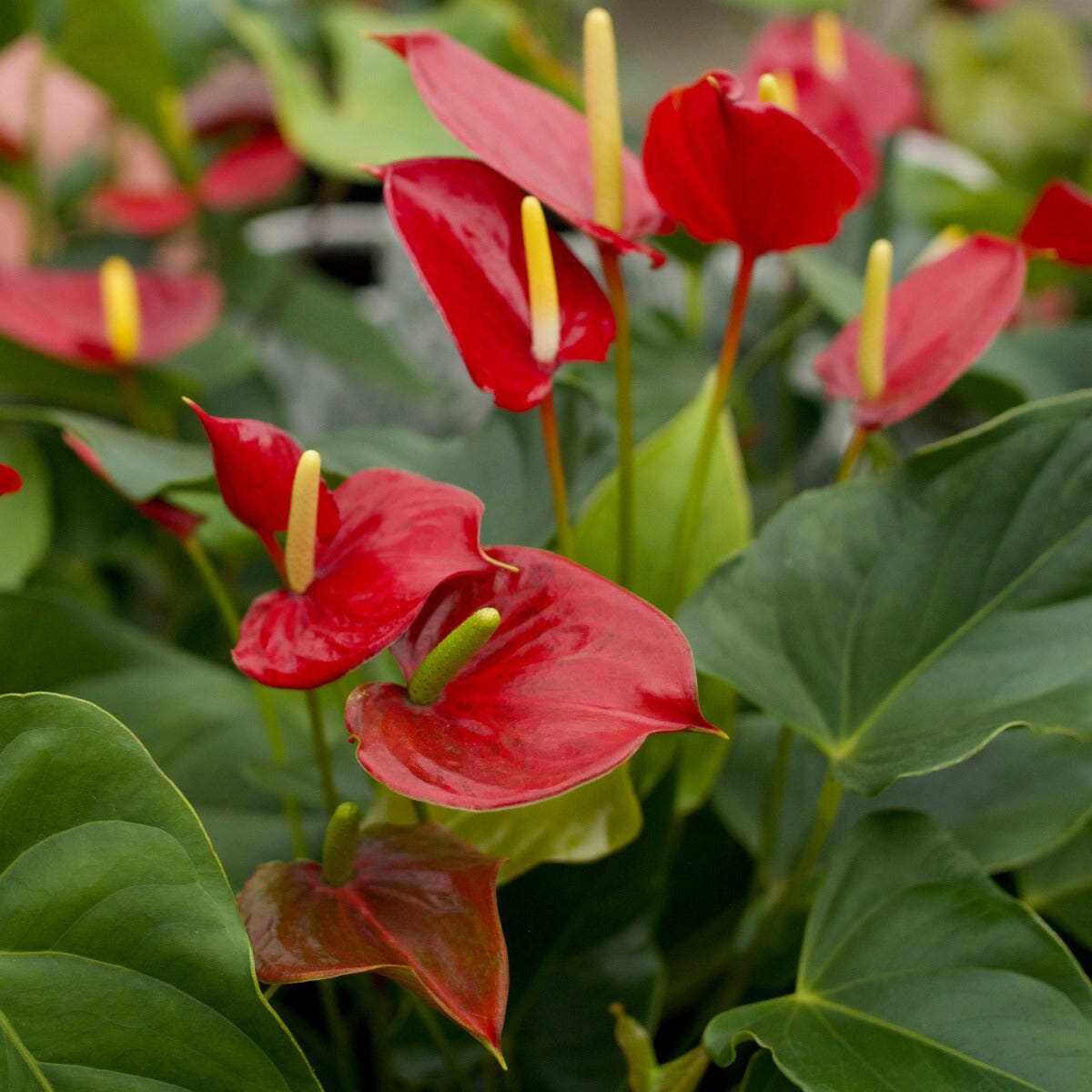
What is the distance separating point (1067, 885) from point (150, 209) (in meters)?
0.84

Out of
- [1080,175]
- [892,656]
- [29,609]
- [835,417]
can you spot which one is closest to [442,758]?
[892,656]

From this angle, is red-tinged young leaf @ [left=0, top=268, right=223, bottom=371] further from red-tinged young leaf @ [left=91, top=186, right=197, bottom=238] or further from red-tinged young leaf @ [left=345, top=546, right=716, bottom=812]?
red-tinged young leaf @ [left=345, top=546, right=716, bottom=812]

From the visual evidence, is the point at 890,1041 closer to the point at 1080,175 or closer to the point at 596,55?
the point at 596,55

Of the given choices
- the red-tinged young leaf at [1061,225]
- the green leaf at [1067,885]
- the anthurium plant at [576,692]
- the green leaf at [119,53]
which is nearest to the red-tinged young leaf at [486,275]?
the anthurium plant at [576,692]

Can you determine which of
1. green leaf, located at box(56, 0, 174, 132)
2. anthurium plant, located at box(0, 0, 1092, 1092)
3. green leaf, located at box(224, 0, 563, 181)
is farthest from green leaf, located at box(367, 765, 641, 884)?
green leaf, located at box(56, 0, 174, 132)

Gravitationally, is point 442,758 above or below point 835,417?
above

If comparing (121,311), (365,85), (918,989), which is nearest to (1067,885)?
(918,989)

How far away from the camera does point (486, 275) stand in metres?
0.40

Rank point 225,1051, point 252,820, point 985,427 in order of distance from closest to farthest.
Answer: point 225,1051 → point 985,427 → point 252,820

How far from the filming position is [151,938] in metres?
0.31

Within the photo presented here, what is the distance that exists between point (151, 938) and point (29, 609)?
27 centimetres

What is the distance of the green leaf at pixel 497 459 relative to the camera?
1.63 ft

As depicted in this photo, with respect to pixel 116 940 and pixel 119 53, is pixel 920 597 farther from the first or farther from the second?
pixel 119 53

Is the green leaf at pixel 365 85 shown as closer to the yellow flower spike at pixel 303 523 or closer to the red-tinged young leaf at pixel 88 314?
the red-tinged young leaf at pixel 88 314
